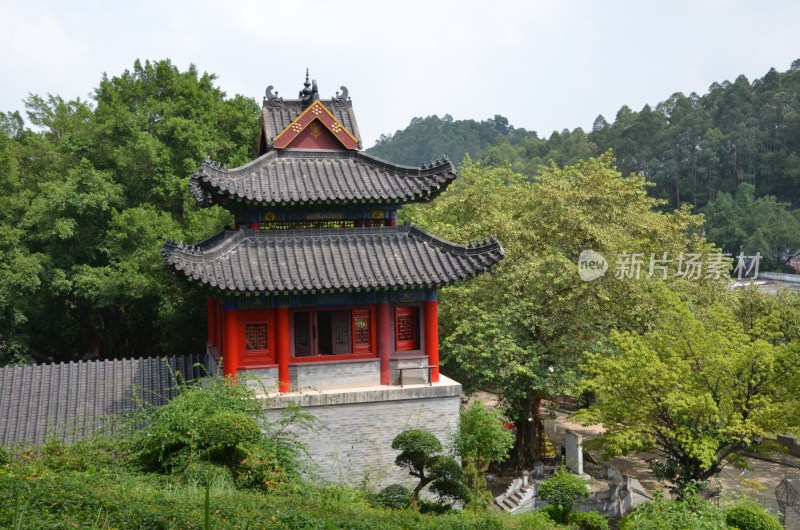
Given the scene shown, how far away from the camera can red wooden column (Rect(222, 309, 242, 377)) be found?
14.7 meters

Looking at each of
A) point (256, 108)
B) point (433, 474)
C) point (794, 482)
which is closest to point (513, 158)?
point (256, 108)

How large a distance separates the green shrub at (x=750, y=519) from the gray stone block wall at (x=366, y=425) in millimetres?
5899

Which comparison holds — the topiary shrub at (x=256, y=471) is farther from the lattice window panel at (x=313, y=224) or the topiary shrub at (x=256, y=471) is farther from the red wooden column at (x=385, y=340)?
the lattice window panel at (x=313, y=224)

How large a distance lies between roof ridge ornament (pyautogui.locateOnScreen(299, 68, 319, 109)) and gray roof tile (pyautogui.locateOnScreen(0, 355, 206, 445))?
21.5 ft

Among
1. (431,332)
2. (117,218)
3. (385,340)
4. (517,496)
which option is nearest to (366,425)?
(385,340)

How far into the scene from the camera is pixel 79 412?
15.9m

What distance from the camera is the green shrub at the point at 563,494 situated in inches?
668

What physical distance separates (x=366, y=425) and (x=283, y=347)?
233cm

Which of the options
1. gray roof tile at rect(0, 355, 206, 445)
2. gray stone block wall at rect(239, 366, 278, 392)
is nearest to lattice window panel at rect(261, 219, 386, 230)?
gray stone block wall at rect(239, 366, 278, 392)

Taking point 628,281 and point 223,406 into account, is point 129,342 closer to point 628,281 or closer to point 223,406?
point 223,406

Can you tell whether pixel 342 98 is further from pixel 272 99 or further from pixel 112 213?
pixel 112 213

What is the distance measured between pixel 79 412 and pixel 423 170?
9.09 m

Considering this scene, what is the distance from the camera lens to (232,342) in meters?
14.7

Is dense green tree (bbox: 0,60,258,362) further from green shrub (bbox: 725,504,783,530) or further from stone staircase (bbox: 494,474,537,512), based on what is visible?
green shrub (bbox: 725,504,783,530)
